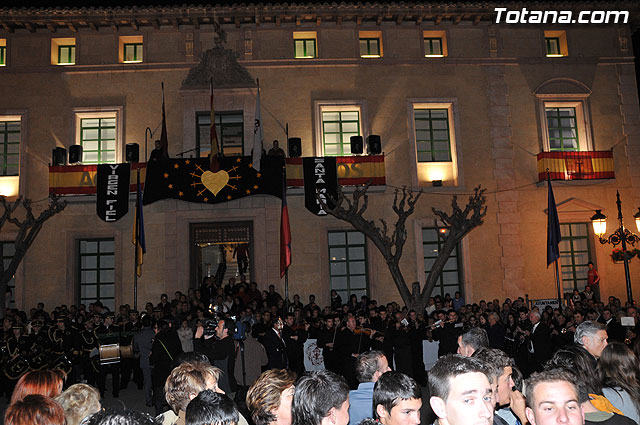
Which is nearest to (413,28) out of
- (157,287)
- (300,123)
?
(300,123)

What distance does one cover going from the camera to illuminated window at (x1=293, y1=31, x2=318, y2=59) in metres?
22.8

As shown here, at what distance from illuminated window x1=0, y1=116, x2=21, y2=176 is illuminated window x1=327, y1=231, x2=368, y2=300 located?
12.0 m

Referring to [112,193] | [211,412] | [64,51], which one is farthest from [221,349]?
[64,51]

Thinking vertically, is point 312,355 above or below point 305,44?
below

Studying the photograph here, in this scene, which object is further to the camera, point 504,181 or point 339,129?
point 339,129

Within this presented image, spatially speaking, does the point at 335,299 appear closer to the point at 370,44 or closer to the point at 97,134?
the point at 370,44

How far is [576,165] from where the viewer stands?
22.0m

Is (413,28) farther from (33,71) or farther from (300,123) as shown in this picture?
(33,71)

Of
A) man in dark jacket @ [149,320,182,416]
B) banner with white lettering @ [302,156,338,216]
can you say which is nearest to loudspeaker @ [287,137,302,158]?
banner with white lettering @ [302,156,338,216]

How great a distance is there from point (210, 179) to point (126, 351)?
315 inches

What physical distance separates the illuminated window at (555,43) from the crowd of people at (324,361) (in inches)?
381

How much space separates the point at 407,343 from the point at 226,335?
5.45m

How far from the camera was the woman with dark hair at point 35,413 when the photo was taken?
363cm

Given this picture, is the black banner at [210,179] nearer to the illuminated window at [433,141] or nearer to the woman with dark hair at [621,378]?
the illuminated window at [433,141]
